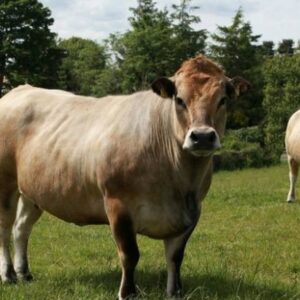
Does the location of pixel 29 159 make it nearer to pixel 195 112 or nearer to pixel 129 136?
pixel 129 136

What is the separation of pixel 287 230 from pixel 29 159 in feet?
19.2

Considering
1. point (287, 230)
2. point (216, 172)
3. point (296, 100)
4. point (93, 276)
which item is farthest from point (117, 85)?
point (93, 276)

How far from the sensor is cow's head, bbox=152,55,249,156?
4.87 metres

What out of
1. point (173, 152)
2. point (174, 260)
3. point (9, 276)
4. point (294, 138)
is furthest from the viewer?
point (294, 138)

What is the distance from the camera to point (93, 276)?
22.6 ft

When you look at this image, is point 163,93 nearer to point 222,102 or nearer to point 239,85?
point 222,102

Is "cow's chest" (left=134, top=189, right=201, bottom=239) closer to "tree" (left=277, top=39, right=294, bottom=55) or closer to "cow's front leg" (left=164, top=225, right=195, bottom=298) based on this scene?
"cow's front leg" (left=164, top=225, right=195, bottom=298)

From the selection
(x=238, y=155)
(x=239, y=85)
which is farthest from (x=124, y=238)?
(x=238, y=155)

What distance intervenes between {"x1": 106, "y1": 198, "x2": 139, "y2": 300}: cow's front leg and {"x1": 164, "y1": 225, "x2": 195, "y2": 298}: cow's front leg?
1.42 ft

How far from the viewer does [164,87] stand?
5.34 m

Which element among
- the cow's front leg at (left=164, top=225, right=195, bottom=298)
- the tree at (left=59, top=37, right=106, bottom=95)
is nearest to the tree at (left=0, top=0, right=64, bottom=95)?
the tree at (left=59, top=37, right=106, bottom=95)

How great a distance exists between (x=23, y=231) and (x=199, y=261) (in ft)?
7.37

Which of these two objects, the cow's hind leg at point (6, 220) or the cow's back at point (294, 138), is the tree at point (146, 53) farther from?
the cow's hind leg at point (6, 220)

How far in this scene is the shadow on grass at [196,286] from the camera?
5941 millimetres
